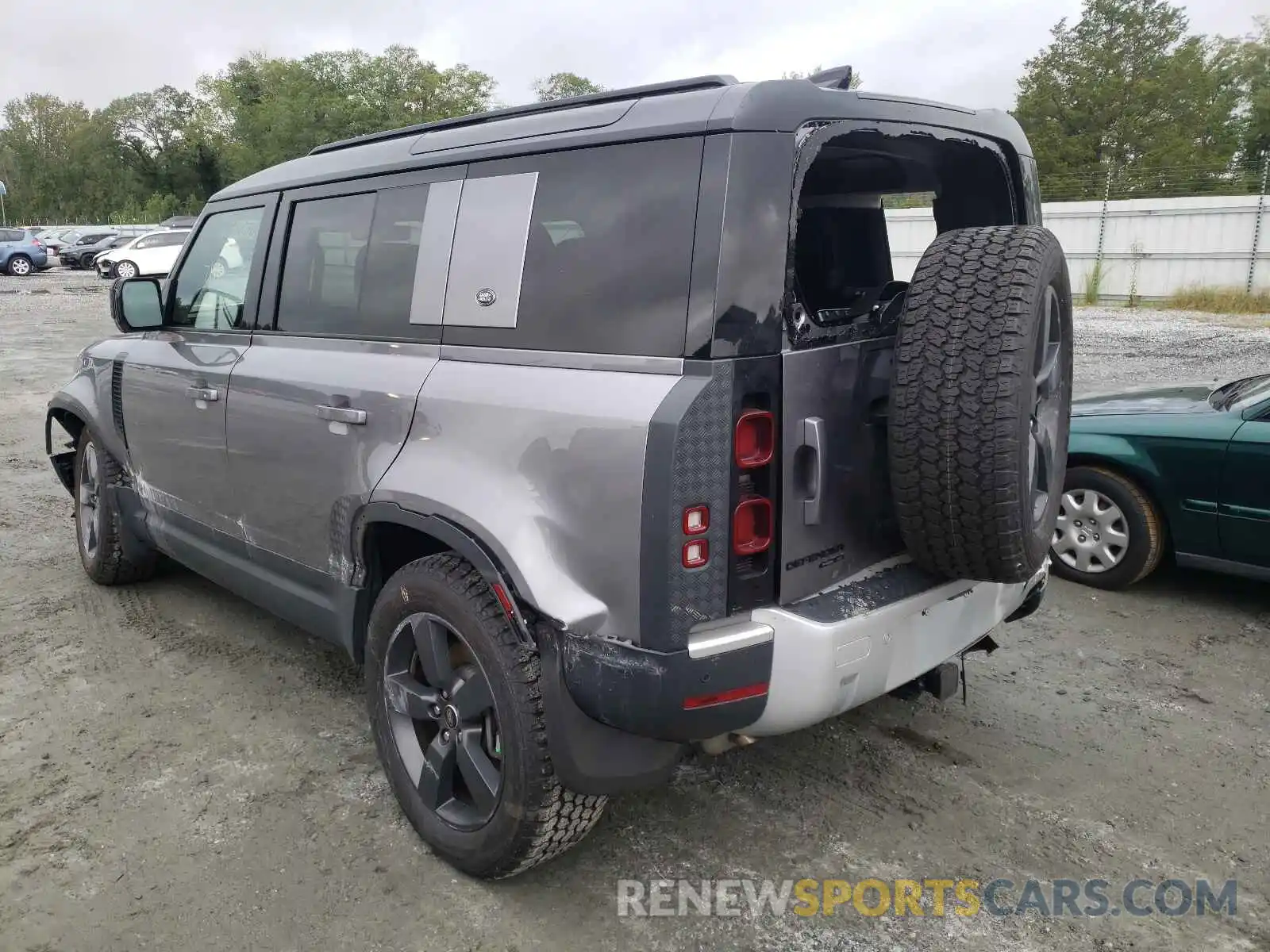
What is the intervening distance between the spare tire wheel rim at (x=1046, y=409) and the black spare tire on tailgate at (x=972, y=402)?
0.17 ft

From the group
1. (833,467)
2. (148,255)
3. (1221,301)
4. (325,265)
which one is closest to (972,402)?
(833,467)

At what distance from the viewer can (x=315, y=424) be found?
3.08 metres

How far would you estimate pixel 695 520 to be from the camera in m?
2.17

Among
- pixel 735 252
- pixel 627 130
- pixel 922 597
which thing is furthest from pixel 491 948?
pixel 627 130

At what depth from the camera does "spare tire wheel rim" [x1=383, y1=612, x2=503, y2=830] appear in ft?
8.60

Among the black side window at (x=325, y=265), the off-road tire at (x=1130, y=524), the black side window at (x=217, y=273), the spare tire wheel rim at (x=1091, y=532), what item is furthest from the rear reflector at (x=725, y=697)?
the off-road tire at (x=1130, y=524)

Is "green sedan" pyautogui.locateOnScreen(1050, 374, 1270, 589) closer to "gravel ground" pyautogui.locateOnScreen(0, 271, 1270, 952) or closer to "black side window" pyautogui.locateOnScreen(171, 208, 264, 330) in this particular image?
"gravel ground" pyautogui.locateOnScreen(0, 271, 1270, 952)

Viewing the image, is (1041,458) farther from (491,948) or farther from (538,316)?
(491,948)

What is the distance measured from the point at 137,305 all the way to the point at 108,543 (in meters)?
1.33

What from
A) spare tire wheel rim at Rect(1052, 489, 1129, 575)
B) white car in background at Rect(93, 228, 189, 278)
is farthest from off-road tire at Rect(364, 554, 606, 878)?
white car in background at Rect(93, 228, 189, 278)

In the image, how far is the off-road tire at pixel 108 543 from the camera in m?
4.61

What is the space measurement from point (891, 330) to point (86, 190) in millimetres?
88982

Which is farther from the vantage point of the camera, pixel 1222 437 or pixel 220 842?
pixel 1222 437

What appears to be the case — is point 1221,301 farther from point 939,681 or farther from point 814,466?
point 814,466
